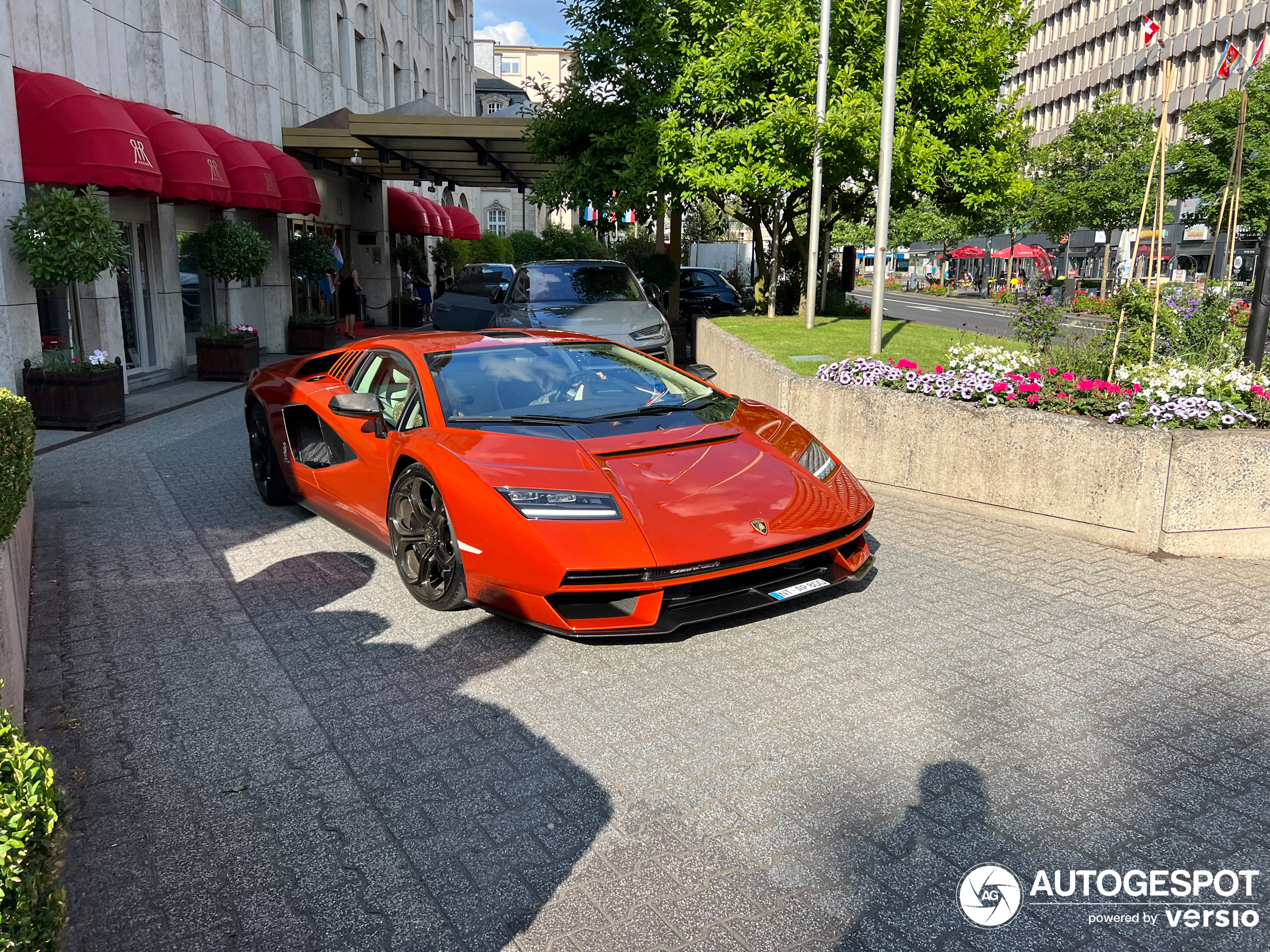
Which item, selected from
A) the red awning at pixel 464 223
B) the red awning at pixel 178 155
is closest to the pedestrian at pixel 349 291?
the red awning at pixel 178 155

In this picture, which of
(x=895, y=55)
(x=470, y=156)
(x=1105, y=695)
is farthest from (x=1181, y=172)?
(x=1105, y=695)

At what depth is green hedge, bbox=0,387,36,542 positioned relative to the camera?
457cm

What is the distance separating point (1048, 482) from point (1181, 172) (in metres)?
40.8

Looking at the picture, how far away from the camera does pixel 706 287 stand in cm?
2550

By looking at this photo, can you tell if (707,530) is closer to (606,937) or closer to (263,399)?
(606,937)

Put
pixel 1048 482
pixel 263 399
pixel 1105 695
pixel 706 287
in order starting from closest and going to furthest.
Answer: pixel 1105 695
pixel 1048 482
pixel 263 399
pixel 706 287

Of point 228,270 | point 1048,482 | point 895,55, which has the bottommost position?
point 1048,482

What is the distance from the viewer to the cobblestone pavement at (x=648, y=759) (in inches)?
114

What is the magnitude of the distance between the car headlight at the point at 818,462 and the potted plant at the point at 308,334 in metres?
18.1

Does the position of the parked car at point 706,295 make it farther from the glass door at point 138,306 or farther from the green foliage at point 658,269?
the glass door at point 138,306

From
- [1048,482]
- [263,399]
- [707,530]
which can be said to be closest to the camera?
[707,530]

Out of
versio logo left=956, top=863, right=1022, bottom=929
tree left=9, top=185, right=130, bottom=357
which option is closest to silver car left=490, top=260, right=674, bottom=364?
tree left=9, top=185, right=130, bottom=357

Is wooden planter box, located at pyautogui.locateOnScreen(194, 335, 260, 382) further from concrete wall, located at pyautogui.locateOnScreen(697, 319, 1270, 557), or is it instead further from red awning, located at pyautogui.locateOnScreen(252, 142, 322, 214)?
concrete wall, located at pyautogui.locateOnScreen(697, 319, 1270, 557)

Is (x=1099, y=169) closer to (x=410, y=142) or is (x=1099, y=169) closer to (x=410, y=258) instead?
(x=410, y=258)
